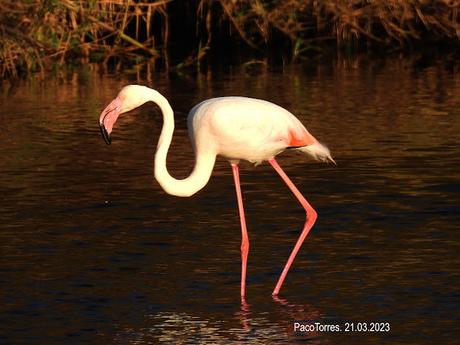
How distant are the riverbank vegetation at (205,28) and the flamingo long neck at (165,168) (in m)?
10.8

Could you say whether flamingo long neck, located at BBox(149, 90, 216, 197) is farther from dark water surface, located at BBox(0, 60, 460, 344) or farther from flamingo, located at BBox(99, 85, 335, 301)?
dark water surface, located at BBox(0, 60, 460, 344)

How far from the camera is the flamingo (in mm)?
8227

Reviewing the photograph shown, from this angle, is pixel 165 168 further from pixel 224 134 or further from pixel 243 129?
pixel 243 129

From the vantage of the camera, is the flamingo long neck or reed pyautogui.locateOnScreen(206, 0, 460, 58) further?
reed pyautogui.locateOnScreen(206, 0, 460, 58)

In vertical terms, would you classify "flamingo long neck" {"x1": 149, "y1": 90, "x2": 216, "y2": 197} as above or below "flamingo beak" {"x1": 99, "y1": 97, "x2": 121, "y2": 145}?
below

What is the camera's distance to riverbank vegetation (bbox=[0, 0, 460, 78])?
1969 cm

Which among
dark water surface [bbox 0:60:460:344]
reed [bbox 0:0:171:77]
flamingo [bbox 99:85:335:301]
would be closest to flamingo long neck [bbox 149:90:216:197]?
flamingo [bbox 99:85:335:301]

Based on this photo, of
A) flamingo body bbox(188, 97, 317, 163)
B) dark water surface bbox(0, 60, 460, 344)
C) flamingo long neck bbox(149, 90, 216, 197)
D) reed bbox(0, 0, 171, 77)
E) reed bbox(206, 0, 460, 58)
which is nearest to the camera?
dark water surface bbox(0, 60, 460, 344)

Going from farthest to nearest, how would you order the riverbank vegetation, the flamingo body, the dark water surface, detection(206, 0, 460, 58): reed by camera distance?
detection(206, 0, 460, 58): reed → the riverbank vegetation → the flamingo body → the dark water surface

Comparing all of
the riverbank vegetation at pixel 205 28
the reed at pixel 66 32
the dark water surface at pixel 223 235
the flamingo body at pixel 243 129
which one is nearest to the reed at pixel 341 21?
the riverbank vegetation at pixel 205 28

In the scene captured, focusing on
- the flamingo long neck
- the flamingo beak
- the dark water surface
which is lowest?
the dark water surface

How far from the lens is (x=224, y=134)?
845 centimetres

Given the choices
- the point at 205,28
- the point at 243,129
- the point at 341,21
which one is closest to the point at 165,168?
the point at 243,129

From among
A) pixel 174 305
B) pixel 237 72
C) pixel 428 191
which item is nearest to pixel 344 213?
pixel 428 191
